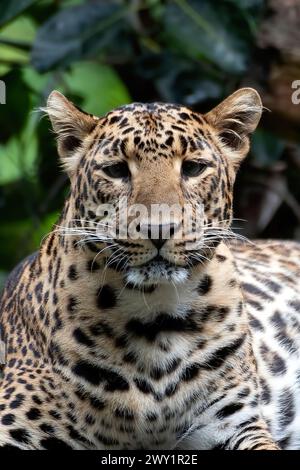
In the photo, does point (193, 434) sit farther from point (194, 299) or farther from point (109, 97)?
point (109, 97)

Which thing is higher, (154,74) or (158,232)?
(154,74)

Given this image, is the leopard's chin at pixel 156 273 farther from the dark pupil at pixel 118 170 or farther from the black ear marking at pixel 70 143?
the black ear marking at pixel 70 143

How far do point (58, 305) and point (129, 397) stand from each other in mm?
691

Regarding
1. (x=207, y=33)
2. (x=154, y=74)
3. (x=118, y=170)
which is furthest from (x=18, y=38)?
(x=118, y=170)

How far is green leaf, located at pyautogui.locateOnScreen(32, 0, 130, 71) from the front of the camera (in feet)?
41.0

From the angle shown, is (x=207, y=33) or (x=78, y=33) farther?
(x=78, y=33)

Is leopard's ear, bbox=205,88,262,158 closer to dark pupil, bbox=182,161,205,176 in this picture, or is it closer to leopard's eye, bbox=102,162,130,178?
dark pupil, bbox=182,161,205,176

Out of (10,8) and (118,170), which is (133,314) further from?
A: (10,8)

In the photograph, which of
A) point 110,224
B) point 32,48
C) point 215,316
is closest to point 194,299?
point 215,316

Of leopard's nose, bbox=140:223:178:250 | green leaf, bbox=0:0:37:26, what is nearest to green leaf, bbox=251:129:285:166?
green leaf, bbox=0:0:37:26

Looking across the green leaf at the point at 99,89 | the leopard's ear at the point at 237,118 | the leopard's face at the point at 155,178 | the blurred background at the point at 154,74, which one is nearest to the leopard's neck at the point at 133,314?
the leopard's face at the point at 155,178

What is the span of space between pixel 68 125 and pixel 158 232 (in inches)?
46.6

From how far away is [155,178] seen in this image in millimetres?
7141

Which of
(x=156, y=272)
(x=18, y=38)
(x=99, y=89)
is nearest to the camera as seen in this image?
(x=156, y=272)
